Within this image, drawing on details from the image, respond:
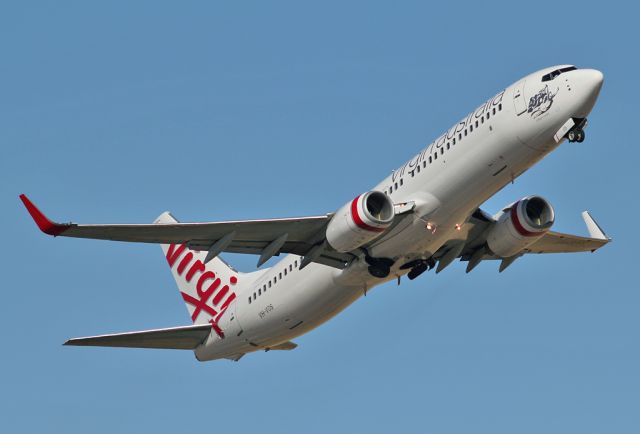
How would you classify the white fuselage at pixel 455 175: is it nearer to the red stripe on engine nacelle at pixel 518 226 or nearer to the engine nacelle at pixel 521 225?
the engine nacelle at pixel 521 225

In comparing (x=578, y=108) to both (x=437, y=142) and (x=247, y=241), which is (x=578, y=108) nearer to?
(x=437, y=142)

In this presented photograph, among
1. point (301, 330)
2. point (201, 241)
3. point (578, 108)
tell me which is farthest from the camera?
point (301, 330)

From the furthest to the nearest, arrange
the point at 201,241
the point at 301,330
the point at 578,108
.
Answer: the point at 301,330 < the point at 201,241 < the point at 578,108

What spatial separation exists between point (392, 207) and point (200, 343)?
13105mm

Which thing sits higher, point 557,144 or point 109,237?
point 109,237

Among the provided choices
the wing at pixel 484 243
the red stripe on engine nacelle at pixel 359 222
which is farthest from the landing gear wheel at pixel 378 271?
the wing at pixel 484 243

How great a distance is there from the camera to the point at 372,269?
157 feet

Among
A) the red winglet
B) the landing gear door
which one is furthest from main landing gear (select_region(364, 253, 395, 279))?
the red winglet

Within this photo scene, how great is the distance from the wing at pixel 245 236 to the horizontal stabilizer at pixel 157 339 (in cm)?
569

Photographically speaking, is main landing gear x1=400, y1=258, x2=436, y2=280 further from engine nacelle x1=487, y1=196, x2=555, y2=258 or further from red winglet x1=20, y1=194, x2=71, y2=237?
red winglet x1=20, y1=194, x2=71, y2=237

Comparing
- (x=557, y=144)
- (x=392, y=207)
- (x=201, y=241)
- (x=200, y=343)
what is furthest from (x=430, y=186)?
(x=200, y=343)

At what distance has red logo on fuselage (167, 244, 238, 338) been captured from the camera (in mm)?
55509

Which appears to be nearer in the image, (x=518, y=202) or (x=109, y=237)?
(x=109, y=237)

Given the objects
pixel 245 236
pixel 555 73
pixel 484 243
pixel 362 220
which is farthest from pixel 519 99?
pixel 245 236
